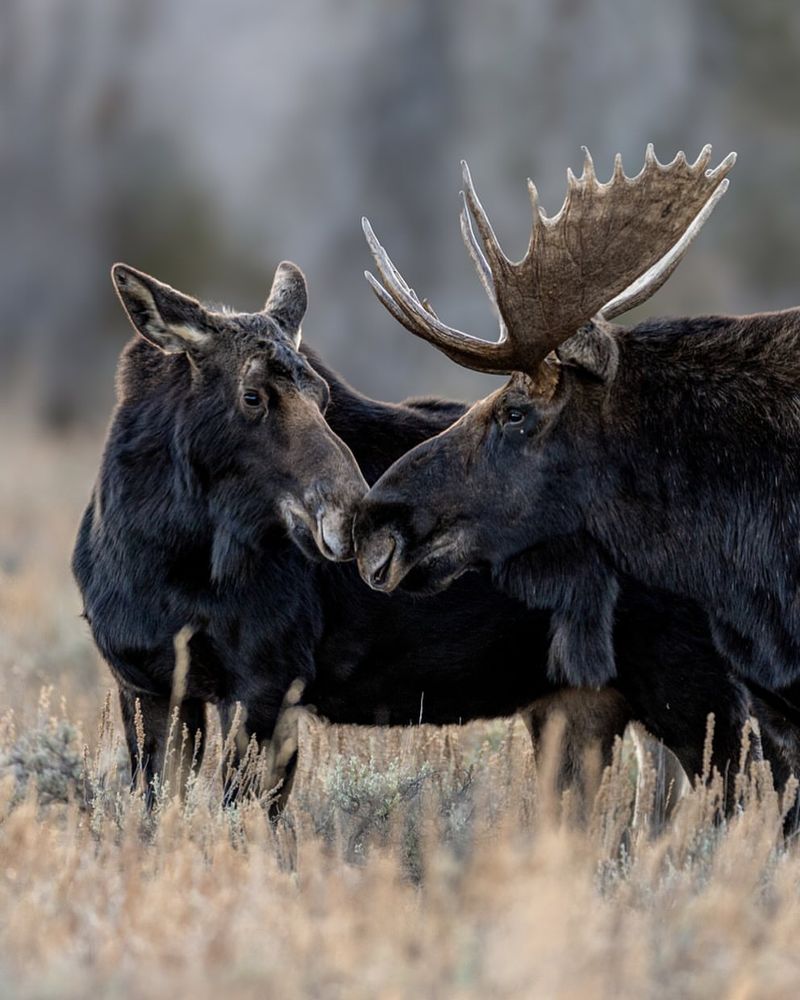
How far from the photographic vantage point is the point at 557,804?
251 inches

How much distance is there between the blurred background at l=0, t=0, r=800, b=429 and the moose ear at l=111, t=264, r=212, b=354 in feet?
80.8

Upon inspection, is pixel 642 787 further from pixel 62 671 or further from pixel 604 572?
pixel 62 671

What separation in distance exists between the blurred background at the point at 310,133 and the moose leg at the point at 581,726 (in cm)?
2433

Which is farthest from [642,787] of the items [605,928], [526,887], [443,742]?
[526,887]

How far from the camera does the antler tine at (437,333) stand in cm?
572

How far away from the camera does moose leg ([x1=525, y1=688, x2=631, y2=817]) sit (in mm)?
6324

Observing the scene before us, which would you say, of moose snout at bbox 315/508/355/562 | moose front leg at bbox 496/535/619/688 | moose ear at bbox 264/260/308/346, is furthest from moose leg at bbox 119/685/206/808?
moose ear at bbox 264/260/308/346

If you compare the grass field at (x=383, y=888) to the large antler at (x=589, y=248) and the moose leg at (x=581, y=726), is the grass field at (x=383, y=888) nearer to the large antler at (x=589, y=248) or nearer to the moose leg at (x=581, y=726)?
the moose leg at (x=581, y=726)

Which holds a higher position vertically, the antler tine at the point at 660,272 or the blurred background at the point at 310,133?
the blurred background at the point at 310,133

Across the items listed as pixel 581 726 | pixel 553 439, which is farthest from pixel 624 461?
pixel 581 726

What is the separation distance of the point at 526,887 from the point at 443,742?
326 cm

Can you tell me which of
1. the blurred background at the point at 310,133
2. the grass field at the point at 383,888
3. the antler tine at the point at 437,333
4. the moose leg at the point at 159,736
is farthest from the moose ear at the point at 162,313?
the blurred background at the point at 310,133

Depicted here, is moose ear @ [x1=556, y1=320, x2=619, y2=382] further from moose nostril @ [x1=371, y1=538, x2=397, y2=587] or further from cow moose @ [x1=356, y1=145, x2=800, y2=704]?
moose nostril @ [x1=371, y1=538, x2=397, y2=587]

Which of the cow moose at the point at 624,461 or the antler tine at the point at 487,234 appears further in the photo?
the cow moose at the point at 624,461
